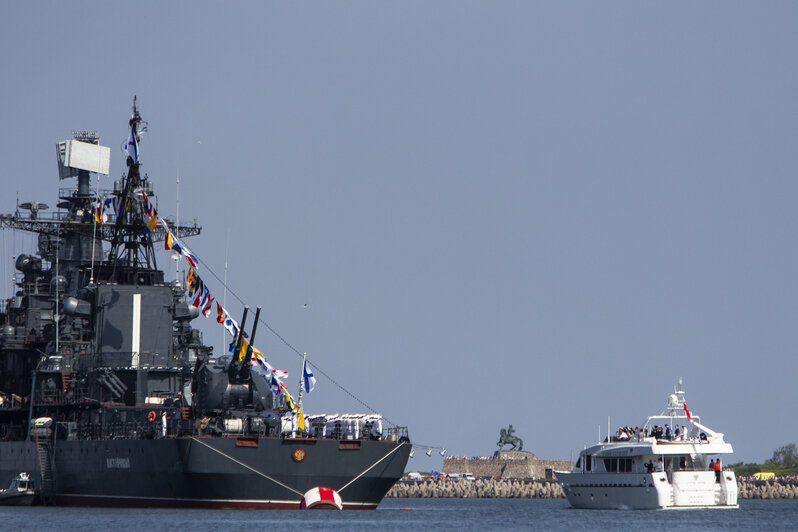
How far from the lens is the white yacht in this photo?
66688 mm

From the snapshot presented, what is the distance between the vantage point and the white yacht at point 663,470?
6669 cm

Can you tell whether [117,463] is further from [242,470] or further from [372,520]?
[372,520]

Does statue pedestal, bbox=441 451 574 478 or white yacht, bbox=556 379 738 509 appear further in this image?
statue pedestal, bbox=441 451 574 478

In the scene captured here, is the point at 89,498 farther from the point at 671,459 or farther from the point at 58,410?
the point at 671,459

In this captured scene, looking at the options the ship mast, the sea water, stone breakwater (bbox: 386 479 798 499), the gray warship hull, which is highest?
the ship mast

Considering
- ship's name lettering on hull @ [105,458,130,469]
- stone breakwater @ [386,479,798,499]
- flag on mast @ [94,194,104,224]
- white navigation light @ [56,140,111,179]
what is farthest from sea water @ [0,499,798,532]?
stone breakwater @ [386,479,798,499]

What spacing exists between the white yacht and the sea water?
746 millimetres

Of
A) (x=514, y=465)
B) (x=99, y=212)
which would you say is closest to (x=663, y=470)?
(x=99, y=212)

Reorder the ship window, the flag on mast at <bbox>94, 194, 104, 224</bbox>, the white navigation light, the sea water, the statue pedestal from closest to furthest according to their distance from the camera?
the sea water → the ship window → the flag on mast at <bbox>94, 194, 104, 224</bbox> → the white navigation light → the statue pedestal

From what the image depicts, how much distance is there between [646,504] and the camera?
6706 cm

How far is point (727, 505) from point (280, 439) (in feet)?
83.9

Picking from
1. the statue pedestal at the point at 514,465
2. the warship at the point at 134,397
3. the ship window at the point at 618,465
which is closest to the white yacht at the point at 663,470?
the ship window at the point at 618,465

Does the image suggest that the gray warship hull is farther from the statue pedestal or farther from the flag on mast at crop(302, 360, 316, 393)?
the statue pedestal

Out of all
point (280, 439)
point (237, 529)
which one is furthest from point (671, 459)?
point (237, 529)
